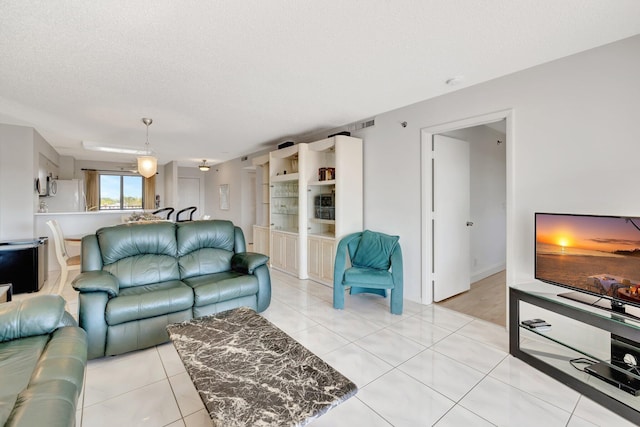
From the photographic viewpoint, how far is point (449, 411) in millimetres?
1736

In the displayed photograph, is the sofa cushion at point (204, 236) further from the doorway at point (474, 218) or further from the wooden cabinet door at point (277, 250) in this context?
the doorway at point (474, 218)

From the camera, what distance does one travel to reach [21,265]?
3932 mm

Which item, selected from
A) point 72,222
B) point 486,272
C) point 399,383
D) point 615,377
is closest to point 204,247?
point 399,383

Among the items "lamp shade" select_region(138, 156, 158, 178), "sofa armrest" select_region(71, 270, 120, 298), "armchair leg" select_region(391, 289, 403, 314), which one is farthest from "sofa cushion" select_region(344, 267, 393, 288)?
"lamp shade" select_region(138, 156, 158, 178)

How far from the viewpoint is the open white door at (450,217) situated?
3.51 m

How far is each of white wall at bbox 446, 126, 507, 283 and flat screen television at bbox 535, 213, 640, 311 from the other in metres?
2.16

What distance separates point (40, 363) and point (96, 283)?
3.37ft

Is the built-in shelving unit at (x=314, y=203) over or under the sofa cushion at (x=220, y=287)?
over

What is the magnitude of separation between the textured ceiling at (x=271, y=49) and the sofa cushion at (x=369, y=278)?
80.1 inches

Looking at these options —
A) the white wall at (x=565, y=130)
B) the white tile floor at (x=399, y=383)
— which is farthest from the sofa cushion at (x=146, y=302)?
the white wall at (x=565, y=130)

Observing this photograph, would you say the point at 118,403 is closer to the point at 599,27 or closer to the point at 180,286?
the point at 180,286

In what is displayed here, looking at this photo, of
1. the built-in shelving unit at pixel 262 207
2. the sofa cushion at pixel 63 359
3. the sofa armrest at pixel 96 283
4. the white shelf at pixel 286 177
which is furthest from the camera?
the built-in shelving unit at pixel 262 207

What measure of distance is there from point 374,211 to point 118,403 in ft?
10.9

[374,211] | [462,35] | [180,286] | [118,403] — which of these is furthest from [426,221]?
[118,403]
